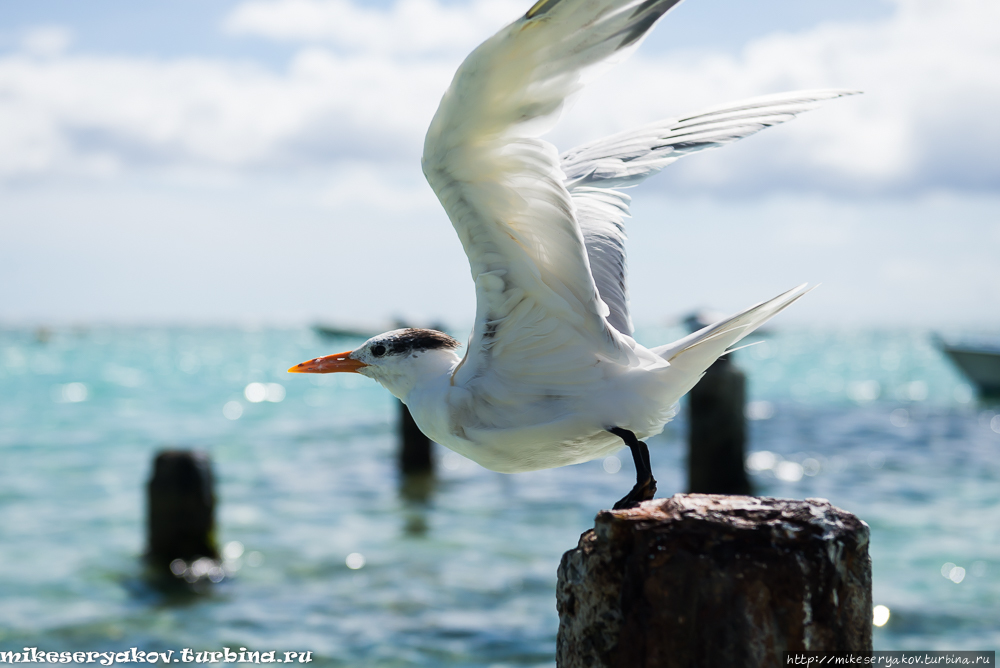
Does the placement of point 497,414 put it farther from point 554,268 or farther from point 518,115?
point 518,115

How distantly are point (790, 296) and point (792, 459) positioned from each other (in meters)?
12.7

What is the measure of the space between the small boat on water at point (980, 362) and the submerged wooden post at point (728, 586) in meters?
24.8

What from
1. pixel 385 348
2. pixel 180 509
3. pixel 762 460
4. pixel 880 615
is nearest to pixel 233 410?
pixel 762 460

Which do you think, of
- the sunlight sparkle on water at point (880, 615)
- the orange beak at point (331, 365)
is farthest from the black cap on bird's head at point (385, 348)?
the sunlight sparkle on water at point (880, 615)

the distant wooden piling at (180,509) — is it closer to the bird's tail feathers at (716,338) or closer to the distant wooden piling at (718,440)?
the distant wooden piling at (718,440)

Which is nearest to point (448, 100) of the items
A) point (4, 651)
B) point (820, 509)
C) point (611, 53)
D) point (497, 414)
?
point (611, 53)

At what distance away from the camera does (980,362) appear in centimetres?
2394

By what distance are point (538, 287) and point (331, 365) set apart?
1.37m

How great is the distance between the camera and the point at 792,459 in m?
14.5

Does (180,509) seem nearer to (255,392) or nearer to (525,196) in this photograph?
(525,196)

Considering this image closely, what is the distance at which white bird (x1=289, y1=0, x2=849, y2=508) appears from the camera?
238 cm

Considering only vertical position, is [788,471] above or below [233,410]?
below

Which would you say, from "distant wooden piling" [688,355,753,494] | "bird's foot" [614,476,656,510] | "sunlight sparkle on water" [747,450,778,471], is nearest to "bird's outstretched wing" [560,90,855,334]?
"bird's foot" [614,476,656,510]

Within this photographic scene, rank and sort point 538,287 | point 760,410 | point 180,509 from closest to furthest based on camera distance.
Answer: point 538,287, point 180,509, point 760,410
